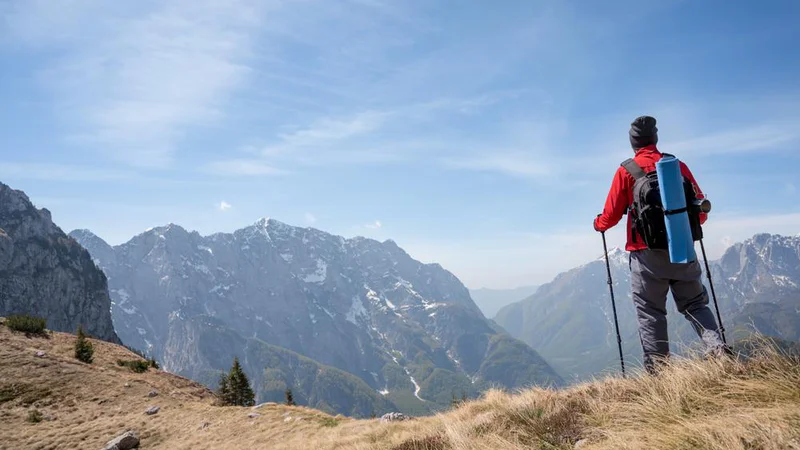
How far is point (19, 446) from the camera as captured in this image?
51.9 ft

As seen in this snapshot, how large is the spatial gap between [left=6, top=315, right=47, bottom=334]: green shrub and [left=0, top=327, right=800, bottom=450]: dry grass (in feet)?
3.49

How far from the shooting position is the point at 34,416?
60.1 ft

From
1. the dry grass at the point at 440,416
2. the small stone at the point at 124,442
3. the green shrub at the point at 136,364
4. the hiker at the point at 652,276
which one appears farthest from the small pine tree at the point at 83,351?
the hiker at the point at 652,276

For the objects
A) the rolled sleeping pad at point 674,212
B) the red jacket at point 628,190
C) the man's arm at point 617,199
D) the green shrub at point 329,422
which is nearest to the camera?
the rolled sleeping pad at point 674,212

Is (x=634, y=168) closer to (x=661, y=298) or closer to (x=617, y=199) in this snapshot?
(x=617, y=199)

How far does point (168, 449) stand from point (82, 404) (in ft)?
26.0

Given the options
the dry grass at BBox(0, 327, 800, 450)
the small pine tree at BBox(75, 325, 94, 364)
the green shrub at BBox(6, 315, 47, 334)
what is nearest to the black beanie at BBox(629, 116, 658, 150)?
the dry grass at BBox(0, 327, 800, 450)

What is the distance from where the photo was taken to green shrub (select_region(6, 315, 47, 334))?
28.1 m

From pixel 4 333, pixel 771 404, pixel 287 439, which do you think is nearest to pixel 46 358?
pixel 4 333

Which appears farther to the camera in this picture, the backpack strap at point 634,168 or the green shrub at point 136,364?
the green shrub at point 136,364

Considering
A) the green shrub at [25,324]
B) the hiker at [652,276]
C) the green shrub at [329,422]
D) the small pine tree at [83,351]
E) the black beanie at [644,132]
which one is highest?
the black beanie at [644,132]

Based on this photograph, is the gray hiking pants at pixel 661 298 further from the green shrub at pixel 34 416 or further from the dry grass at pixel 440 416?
the green shrub at pixel 34 416

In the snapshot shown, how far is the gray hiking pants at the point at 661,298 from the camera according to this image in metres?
6.86

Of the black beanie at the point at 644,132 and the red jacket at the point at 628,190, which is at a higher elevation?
the black beanie at the point at 644,132
